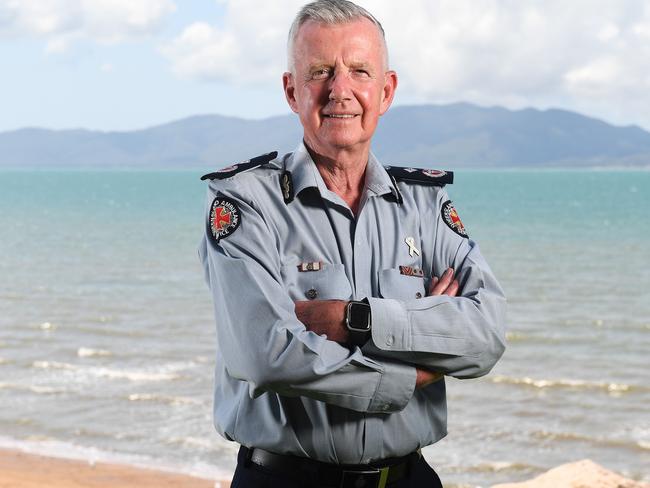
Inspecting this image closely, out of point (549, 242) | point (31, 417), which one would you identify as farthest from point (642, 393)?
point (549, 242)

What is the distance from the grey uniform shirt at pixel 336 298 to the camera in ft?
8.07

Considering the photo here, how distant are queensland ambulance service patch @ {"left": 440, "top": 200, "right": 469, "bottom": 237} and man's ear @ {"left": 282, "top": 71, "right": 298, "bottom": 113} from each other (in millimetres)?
530

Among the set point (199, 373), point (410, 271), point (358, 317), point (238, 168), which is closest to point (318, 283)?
point (358, 317)

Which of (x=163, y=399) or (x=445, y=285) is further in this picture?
(x=163, y=399)

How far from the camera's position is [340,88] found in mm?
2609

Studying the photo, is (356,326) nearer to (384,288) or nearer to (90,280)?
(384,288)

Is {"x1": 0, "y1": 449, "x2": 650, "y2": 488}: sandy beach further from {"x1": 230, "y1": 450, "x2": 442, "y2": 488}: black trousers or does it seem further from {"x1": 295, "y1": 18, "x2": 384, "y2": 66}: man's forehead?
{"x1": 295, "y1": 18, "x2": 384, "y2": 66}: man's forehead

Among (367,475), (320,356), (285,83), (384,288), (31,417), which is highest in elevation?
(285,83)

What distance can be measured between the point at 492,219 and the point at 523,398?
35376mm

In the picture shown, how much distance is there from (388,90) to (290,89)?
284 millimetres

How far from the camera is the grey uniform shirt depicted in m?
2.46

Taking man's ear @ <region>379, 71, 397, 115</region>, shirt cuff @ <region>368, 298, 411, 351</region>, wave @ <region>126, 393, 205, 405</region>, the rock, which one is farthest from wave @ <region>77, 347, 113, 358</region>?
shirt cuff @ <region>368, 298, 411, 351</region>

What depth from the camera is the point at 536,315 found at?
15.0 metres

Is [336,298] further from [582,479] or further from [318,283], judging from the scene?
[582,479]
